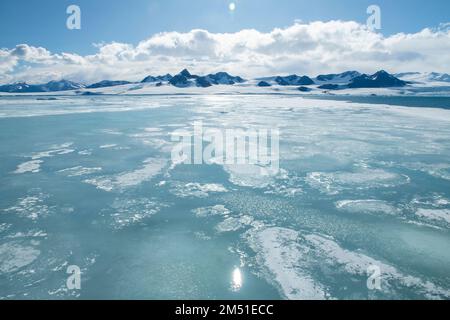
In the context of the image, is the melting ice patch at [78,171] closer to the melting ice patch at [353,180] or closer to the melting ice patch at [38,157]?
the melting ice patch at [38,157]

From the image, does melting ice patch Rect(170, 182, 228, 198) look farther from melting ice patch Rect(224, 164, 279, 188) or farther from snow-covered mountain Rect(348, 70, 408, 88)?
snow-covered mountain Rect(348, 70, 408, 88)

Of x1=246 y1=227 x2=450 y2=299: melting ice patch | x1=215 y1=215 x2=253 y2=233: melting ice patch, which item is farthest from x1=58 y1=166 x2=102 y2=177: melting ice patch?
x1=246 y1=227 x2=450 y2=299: melting ice patch

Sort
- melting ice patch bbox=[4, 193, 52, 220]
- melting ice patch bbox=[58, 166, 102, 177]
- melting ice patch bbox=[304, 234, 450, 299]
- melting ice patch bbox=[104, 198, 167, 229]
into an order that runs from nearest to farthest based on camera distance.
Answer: melting ice patch bbox=[304, 234, 450, 299] → melting ice patch bbox=[104, 198, 167, 229] → melting ice patch bbox=[4, 193, 52, 220] → melting ice patch bbox=[58, 166, 102, 177]

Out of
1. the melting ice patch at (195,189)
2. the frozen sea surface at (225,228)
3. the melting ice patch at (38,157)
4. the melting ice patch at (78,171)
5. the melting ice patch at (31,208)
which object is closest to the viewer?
the frozen sea surface at (225,228)

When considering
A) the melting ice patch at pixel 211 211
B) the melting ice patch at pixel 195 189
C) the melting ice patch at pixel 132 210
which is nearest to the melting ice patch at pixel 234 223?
the melting ice patch at pixel 211 211

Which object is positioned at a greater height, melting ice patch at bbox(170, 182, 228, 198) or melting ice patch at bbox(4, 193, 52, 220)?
melting ice patch at bbox(170, 182, 228, 198)

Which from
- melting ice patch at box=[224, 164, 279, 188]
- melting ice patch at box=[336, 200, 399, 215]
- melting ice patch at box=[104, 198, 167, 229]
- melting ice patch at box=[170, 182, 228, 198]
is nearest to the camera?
melting ice patch at box=[104, 198, 167, 229]

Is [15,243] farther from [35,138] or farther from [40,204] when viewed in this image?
[35,138]

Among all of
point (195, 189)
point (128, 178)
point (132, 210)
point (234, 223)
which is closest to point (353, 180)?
point (234, 223)
